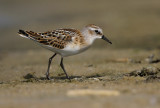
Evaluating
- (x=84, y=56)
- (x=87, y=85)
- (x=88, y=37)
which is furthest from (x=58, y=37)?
(x=84, y=56)

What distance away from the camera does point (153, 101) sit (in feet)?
18.3

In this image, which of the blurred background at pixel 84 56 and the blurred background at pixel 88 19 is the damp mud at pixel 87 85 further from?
the blurred background at pixel 88 19

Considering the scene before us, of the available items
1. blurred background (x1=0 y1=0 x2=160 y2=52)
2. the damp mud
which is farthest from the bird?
blurred background (x1=0 y1=0 x2=160 y2=52)

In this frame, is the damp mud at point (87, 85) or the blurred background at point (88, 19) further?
the blurred background at point (88, 19)

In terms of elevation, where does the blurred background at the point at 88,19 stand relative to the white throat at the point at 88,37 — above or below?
above

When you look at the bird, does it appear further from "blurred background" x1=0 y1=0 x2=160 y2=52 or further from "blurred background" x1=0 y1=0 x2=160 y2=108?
"blurred background" x1=0 y1=0 x2=160 y2=52

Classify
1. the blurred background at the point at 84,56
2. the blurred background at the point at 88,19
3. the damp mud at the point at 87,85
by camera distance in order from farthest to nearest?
the blurred background at the point at 88,19 → the blurred background at the point at 84,56 → the damp mud at the point at 87,85

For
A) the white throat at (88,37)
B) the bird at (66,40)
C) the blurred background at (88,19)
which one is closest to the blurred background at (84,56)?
the blurred background at (88,19)

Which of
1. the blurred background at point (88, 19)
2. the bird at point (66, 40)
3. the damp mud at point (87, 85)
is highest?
the blurred background at point (88, 19)

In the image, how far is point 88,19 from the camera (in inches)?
758

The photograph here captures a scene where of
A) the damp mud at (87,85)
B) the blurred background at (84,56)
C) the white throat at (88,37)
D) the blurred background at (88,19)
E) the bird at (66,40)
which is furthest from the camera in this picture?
the blurred background at (88,19)

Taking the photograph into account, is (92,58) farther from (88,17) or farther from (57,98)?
(88,17)

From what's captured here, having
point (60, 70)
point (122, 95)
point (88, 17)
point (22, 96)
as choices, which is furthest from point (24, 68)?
point (88, 17)

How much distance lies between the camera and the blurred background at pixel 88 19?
15.7 metres
